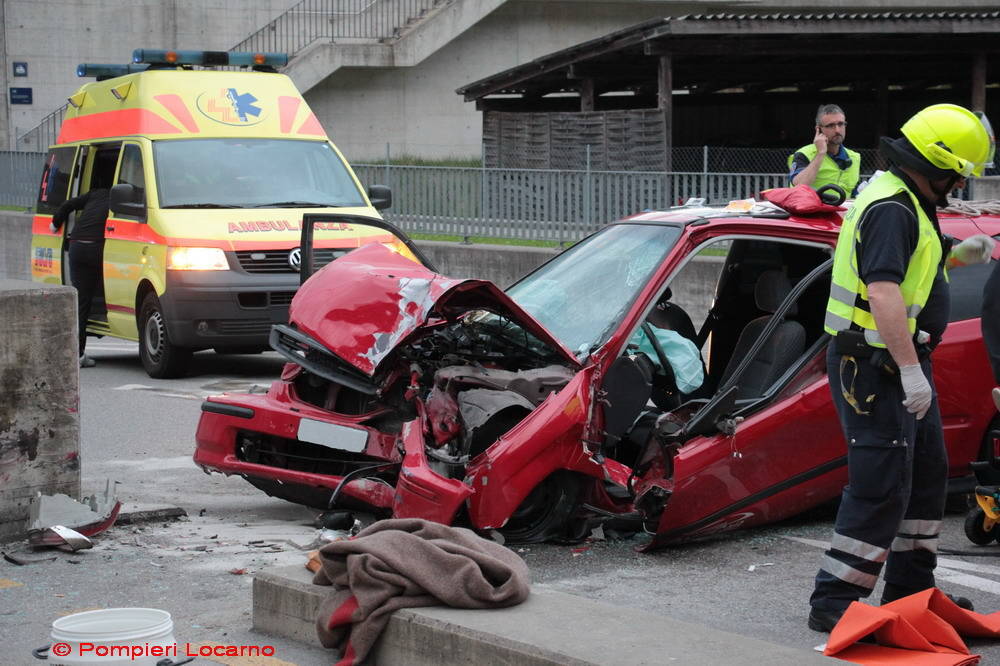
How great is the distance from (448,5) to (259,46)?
4758mm

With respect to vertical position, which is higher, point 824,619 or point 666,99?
point 666,99

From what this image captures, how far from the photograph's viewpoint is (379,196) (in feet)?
40.7

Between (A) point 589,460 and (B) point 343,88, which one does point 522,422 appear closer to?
(A) point 589,460

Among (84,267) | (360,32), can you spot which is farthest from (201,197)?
(360,32)

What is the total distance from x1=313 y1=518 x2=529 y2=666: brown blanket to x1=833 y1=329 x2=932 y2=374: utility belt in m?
1.37

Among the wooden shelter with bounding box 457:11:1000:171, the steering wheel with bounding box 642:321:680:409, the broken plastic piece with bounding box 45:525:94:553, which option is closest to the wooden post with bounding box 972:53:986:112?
the wooden shelter with bounding box 457:11:1000:171

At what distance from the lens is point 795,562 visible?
6.09 m

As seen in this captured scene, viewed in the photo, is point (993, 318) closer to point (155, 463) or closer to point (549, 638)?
point (549, 638)

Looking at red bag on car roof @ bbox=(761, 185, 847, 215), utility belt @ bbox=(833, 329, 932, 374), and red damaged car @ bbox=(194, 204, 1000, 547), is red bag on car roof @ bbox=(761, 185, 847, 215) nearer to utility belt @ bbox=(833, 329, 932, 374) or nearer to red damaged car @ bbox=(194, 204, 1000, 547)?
red damaged car @ bbox=(194, 204, 1000, 547)

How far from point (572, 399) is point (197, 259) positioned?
20.6ft

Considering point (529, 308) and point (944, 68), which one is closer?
point (529, 308)

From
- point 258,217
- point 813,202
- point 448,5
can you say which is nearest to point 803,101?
point 448,5

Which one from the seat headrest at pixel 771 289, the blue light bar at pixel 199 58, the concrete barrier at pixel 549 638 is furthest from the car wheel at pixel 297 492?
the blue light bar at pixel 199 58

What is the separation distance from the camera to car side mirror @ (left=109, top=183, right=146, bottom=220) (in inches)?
463
